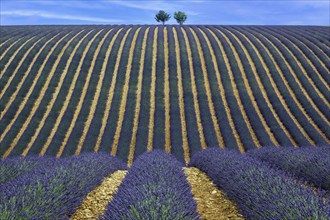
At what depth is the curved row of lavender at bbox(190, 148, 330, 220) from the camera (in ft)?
16.8

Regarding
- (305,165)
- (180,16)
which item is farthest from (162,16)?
(305,165)

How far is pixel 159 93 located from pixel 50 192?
1955 cm

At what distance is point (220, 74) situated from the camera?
1123 inches

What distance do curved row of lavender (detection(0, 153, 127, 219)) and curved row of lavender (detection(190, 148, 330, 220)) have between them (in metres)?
3.21

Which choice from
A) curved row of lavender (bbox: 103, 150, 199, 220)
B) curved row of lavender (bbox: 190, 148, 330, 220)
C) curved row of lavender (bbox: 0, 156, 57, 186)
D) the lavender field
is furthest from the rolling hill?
curved row of lavender (bbox: 103, 150, 199, 220)

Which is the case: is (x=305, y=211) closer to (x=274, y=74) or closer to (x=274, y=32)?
(x=274, y=74)

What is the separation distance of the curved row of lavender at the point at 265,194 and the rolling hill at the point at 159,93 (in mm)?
9155

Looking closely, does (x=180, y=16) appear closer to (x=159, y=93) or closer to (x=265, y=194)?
(x=159, y=93)

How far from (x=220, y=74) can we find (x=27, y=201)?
2428 centimetres

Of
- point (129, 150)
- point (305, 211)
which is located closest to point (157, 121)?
point (129, 150)

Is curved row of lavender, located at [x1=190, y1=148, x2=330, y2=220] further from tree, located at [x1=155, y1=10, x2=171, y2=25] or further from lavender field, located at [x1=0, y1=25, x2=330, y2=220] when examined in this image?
tree, located at [x1=155, y1=10, x2=171, y2=25]

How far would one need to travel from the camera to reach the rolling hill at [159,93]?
19984 millimetres

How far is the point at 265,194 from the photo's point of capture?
618 cm

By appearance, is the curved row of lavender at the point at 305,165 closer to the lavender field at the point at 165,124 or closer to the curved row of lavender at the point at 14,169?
the lavender field at the point at 165,124
